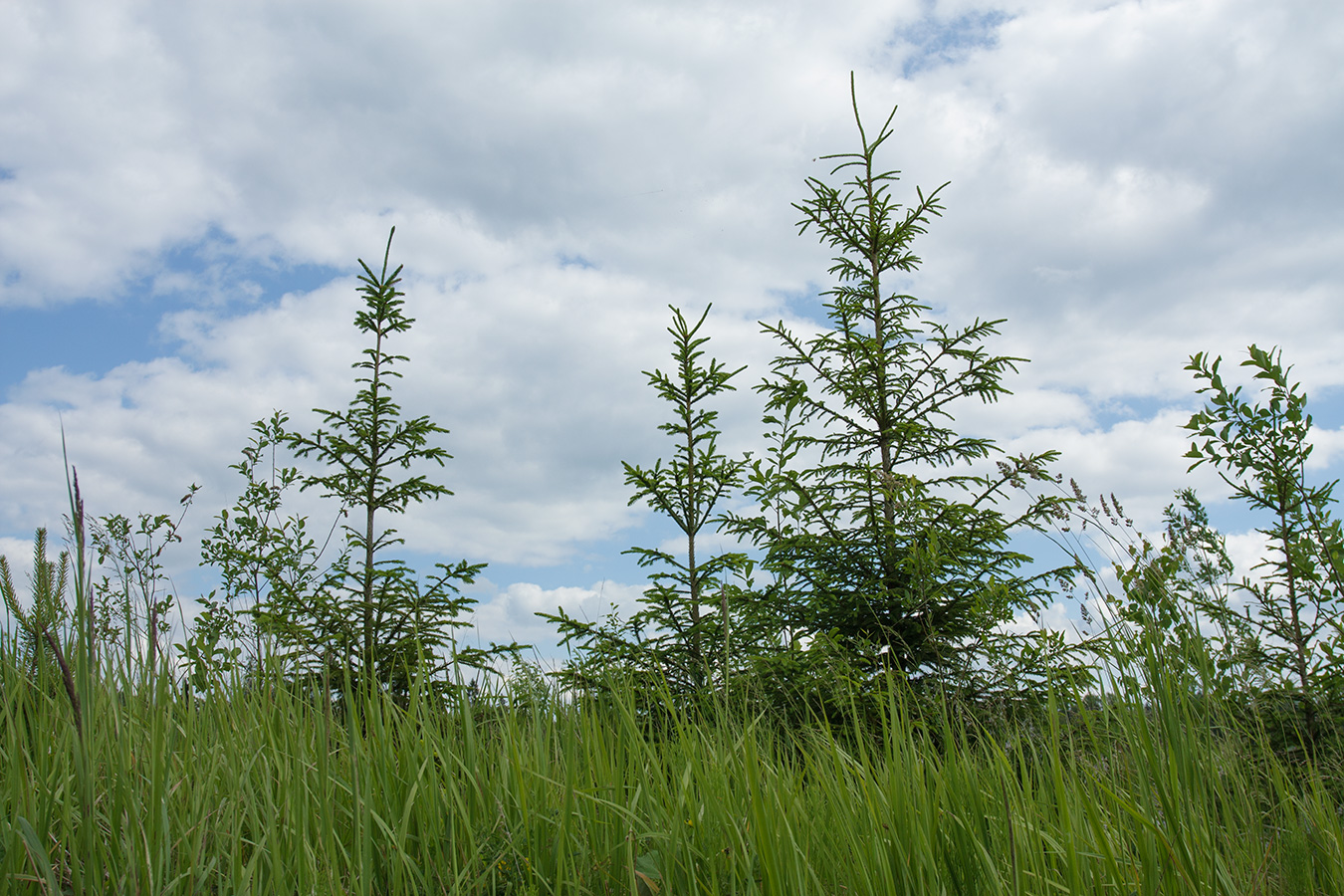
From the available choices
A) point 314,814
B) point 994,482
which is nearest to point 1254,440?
point 994,482

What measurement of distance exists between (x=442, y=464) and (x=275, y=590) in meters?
2.19

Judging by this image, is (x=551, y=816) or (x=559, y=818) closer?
(x=559, y=818)

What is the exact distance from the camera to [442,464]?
914 cm

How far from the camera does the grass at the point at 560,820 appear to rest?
74.0 inches

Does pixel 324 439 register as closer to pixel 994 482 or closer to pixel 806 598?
pixel 806 598

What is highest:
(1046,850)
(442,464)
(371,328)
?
(371,328)

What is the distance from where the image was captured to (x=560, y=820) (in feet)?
7.34

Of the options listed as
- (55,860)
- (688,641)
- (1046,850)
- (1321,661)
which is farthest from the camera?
(688,641)

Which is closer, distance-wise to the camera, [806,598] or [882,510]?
[806,598]

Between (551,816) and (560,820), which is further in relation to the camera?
(551,816)

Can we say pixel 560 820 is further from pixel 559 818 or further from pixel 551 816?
pixel 551 816

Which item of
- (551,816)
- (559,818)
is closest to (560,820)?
(559,818)

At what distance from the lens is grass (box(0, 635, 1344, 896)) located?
6.17 feet

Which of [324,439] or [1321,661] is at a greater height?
[324,439]
